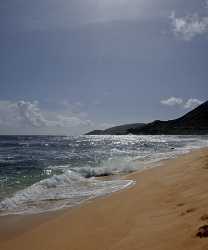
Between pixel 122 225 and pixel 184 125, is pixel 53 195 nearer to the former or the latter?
pixel 122 225

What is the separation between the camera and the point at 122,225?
21.5 feet

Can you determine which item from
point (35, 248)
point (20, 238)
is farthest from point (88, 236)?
point (20, 238)

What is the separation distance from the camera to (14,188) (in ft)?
46.5

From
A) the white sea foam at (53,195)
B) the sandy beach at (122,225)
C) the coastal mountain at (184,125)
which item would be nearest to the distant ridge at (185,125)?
the coastal mountain at (184,125)

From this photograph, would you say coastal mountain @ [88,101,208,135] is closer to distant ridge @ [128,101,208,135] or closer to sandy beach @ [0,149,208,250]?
distant ridge @ [128,101,208,135]

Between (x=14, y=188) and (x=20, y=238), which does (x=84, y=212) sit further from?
(x=14, y=188)

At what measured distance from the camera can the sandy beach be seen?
487 cm

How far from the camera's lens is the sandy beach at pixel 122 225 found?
4.87 m

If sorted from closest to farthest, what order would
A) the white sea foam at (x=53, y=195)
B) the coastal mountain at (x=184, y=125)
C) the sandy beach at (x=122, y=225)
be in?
the sandy beach at (x=122, y=225) < the white sea foam at (x=53, y=195) < the coastal mountain at (x=184, y=125)

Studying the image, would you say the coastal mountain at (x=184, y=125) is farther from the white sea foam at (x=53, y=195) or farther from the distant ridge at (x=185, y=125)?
the white sea foam at (x=53, y=195)

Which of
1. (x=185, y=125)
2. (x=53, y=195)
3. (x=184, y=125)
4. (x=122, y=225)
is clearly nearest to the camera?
(x=122, y=225)

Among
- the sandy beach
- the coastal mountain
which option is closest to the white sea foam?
the sandy beach

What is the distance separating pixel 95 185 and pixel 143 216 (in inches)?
290

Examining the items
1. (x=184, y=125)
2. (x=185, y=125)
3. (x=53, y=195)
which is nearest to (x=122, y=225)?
(x=53, y=195)
